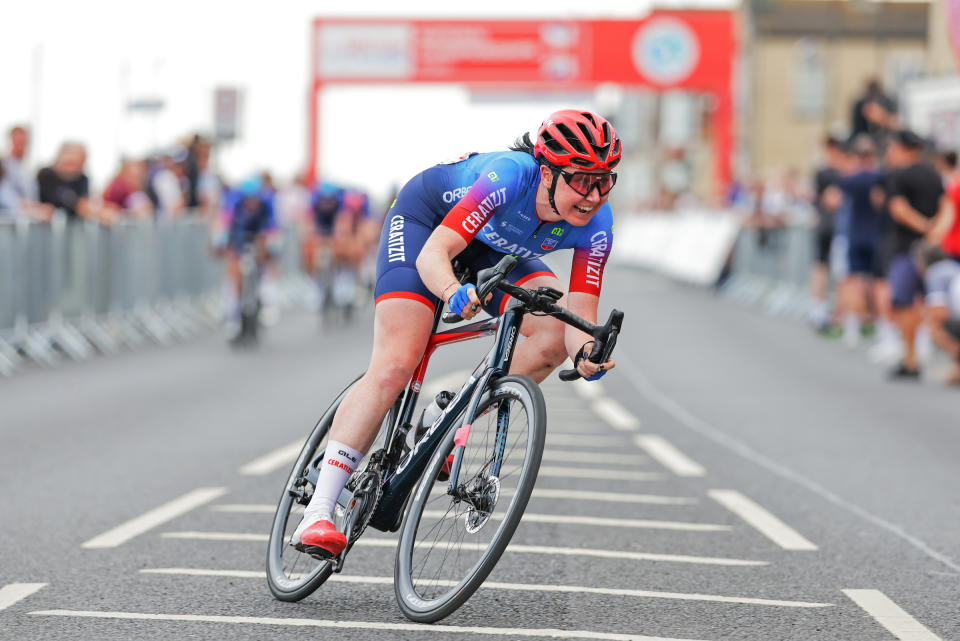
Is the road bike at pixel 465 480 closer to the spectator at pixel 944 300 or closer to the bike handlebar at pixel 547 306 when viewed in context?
the bike handlebar at pixel 547 306

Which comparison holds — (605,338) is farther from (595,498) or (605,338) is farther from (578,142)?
(595,498)

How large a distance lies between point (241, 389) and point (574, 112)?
9258 millimetres

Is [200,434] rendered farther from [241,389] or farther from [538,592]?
[538,592]

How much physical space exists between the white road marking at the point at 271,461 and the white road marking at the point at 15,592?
2.98m

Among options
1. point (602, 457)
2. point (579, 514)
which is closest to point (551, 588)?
point (579, 514)

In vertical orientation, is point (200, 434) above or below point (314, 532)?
below

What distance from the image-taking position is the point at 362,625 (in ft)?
16.9

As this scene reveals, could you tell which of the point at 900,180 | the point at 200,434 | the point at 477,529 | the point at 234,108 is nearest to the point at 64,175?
the point at 200,434

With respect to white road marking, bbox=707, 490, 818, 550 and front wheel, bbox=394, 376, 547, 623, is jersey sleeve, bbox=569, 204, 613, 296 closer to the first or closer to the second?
front wheel, bbox=394, 376, 547, 623

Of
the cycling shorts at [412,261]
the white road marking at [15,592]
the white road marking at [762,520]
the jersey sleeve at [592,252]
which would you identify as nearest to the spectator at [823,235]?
the white road marking at [762,520]

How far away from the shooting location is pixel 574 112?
5.32 m

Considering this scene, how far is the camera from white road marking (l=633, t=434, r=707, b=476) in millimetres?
9383

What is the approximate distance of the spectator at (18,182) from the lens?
15.7 meters

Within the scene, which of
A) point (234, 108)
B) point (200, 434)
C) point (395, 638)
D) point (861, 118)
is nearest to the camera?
point (395, 638)
